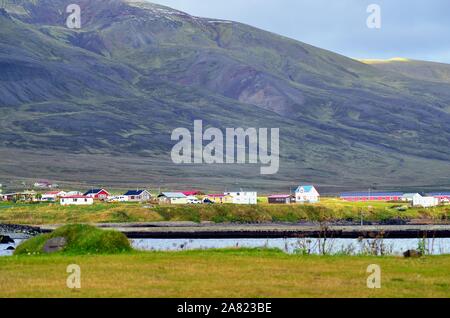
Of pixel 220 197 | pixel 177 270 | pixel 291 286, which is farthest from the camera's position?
pixel 220 197

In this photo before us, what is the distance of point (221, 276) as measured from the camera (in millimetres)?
31344

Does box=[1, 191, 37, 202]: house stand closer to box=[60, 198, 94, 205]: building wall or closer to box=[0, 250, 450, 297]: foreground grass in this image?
box=[60, 198, 94, 205]: building wall

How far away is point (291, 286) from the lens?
28.7m

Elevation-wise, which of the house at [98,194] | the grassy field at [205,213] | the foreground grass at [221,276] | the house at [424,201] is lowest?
the foreground grass at [221,276]

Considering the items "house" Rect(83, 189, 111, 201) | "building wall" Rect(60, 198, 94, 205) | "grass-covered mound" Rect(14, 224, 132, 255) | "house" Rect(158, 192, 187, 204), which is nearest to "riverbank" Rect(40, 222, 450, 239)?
"building wall" Rect(60, 198, 94, 205)

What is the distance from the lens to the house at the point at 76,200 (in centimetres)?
14075

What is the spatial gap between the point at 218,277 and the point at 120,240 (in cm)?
1300

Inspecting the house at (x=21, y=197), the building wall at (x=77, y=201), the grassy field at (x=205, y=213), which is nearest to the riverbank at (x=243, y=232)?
the grassy field at (x=205, y=213)

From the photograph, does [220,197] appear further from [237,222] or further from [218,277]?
[218,277]

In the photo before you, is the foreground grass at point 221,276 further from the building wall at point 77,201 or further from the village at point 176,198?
the village at point 176,198

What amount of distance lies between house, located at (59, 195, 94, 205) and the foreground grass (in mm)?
101797

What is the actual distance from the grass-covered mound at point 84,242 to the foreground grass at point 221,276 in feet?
6.70

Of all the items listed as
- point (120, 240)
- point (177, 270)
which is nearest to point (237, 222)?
point (120, 240)

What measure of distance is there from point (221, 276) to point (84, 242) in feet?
42.8
